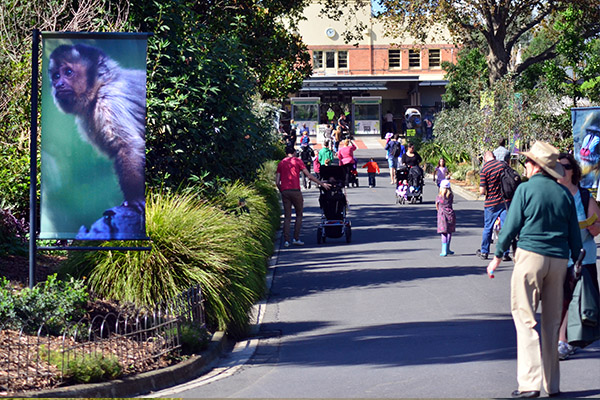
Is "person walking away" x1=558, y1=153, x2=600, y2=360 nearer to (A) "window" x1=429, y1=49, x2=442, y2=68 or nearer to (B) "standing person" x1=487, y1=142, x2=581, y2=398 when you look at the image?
(B) "standing person" x1=487, y1=142, x2=581, y2=398

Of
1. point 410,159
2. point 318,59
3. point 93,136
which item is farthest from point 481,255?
point 318,59

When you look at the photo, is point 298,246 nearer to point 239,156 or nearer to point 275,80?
point 239,156

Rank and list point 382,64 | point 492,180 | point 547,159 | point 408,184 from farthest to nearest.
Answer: point 382,64 < point 408,184 < point 492,180 < point 547,159

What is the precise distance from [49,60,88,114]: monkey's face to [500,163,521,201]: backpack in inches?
309

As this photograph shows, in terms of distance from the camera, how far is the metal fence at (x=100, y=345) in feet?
23.2

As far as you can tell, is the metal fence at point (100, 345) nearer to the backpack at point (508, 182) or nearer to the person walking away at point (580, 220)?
the person walking away at point (580, 220)

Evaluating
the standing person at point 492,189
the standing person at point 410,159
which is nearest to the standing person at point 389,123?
the standing person at point 410,159

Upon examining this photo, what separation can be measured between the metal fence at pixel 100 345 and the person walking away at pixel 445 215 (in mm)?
6694

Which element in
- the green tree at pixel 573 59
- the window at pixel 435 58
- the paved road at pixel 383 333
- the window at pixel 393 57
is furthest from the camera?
the window at pixel 393 57

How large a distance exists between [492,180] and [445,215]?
1.05m

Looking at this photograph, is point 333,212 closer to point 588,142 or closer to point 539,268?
point 588,142

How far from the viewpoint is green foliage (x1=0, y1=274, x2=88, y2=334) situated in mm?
8102

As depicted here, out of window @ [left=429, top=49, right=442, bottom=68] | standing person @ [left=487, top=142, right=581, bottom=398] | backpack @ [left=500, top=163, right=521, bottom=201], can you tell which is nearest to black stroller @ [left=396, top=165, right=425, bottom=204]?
backpack @ [left=500, top=163, right=521, bottom=201]

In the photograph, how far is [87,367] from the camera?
23.6 feet
